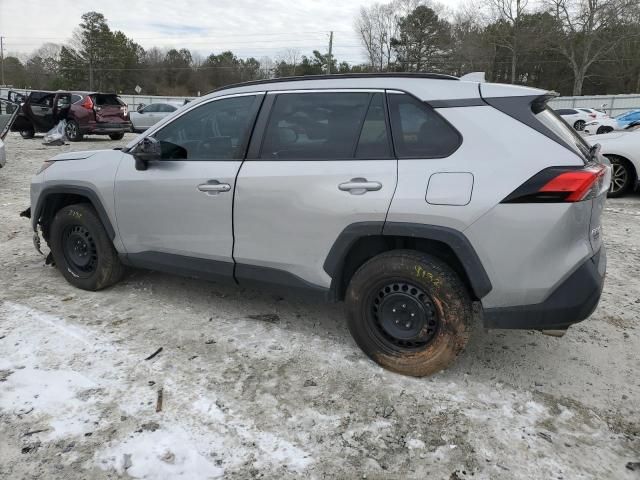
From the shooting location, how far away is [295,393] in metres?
2.81

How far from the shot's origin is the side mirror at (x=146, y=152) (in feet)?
11.5

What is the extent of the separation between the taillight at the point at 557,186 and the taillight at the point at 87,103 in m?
16.7

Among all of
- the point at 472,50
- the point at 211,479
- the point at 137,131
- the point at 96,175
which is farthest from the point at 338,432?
the point at 472,50

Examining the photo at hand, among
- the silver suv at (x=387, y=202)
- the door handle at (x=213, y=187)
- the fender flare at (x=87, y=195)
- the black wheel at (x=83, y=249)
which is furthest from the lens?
the black wheel at (x=83, y=249)

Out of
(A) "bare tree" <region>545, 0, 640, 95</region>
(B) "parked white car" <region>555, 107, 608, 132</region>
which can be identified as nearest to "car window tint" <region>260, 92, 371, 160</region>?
(B) "parked white car" <region>555, 107, 608, 132</region>

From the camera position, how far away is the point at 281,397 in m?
2.77

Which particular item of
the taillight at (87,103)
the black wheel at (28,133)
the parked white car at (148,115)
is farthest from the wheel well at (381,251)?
the parked white car at (148,115)

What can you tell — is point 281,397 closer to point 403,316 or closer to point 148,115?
point 403,316

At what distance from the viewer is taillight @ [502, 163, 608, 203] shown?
2.44m

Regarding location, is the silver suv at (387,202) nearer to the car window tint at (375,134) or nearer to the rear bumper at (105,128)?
the car window tint at (375,134)

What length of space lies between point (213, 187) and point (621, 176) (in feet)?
24.7

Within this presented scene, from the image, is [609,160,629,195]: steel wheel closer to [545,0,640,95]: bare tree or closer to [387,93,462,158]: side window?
[387,93,462,158]: side window

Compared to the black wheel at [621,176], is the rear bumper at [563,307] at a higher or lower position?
lower

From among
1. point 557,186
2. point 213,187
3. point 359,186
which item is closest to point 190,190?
point 213,187
